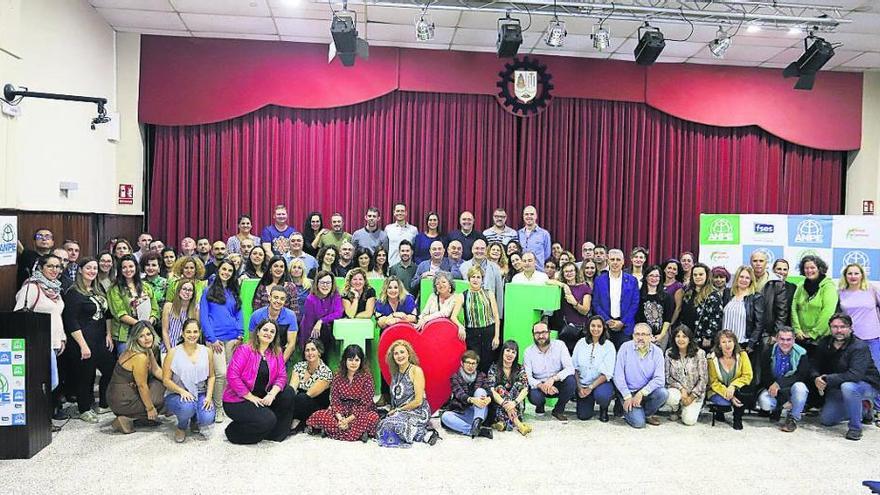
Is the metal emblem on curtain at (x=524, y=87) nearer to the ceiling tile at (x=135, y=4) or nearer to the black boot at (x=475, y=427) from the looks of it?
the ceiling tile at (x=135, y=4)

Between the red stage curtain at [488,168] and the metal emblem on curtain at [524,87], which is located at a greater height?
the metal emblem on curtain at [524,87]

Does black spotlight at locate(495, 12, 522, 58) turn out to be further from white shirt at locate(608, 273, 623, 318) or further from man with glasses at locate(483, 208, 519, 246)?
white shirt at locate(608, 273, 623, 318)

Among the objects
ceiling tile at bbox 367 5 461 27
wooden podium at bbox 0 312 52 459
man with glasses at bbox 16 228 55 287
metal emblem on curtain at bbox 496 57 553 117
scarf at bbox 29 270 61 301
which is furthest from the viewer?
metal emblem on curtain at bbox 496 57 553 117

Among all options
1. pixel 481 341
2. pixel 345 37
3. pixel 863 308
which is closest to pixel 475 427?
pixel 481 341

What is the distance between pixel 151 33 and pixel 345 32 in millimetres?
2774

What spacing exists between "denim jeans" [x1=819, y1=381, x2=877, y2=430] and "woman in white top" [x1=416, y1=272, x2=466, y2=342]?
302 cm

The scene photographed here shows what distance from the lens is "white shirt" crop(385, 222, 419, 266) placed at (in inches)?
283

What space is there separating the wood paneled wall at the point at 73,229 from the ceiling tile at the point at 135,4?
208cm

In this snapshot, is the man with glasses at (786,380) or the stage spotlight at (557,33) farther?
the stage spotlight at (557,33)

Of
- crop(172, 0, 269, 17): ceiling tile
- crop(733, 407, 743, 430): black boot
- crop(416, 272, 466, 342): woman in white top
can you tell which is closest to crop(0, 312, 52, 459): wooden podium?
crop(416, 272, 466, 342): woman in white top

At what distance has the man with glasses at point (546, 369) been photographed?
5363 millimetres

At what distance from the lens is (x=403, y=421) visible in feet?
15.7

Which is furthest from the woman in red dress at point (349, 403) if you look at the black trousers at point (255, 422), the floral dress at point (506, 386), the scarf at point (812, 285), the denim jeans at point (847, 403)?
the scarf at point (812, 285)

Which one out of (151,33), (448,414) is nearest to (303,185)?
(151,33)
